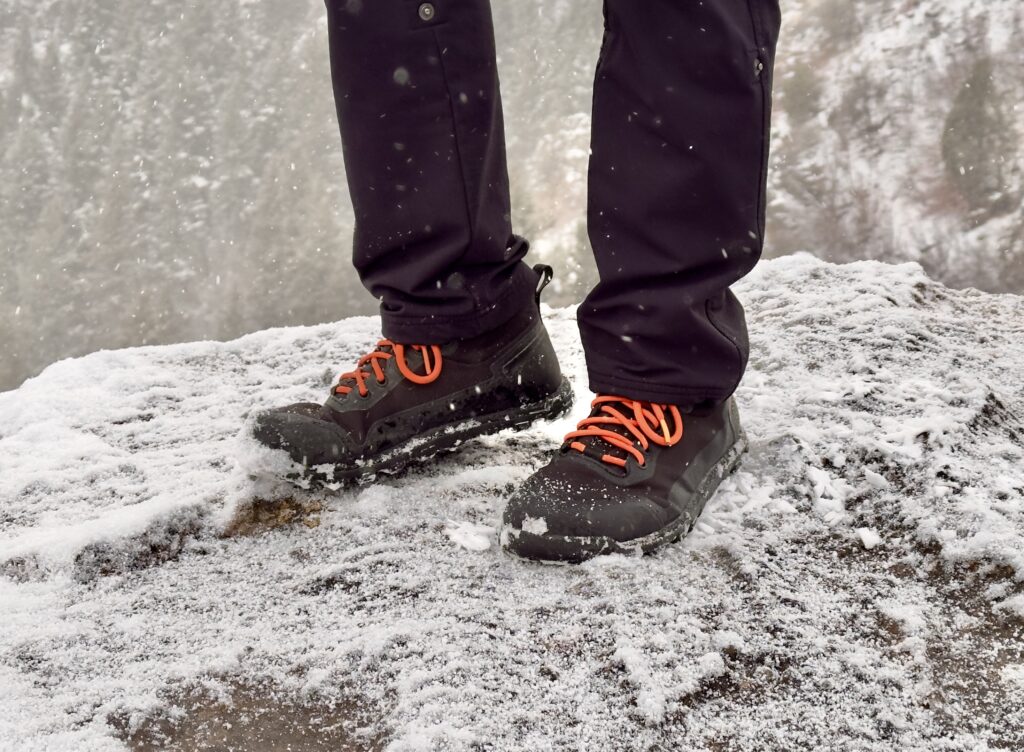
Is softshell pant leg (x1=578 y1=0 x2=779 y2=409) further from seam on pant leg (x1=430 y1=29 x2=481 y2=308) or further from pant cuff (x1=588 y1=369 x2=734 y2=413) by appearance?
seam on pant leg (x1=430 y1=29 x2=481 y2=308)

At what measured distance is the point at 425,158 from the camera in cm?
110

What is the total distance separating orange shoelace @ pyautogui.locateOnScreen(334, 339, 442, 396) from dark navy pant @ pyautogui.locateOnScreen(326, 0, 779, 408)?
23 millimetres

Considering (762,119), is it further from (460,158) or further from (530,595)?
(530,595)

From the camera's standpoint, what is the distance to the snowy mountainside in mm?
737

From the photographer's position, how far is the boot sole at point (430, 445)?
3.67 feet

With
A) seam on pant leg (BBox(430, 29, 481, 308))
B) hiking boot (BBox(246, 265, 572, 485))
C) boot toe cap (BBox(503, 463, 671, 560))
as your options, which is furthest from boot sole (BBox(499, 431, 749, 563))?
seam on pant leg (BBox(430, 29, 481, 308))

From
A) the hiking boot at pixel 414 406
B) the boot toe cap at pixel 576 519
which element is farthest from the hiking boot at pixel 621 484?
the hiking boot at pixel 414 406

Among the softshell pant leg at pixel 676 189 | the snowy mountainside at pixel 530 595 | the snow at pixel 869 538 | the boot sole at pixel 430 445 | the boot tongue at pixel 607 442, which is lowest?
the snow at pixel 869 538

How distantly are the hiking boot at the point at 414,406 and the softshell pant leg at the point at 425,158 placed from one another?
4 cm

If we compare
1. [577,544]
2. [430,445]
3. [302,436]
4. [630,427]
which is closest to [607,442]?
[630,427]

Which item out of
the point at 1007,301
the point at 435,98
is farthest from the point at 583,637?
the point at 1007,301

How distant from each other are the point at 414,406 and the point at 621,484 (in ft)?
1.03

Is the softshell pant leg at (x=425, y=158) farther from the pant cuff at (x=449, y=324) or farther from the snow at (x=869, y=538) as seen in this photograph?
the snow at (x=869, y=538)

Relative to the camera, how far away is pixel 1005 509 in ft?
3.26
